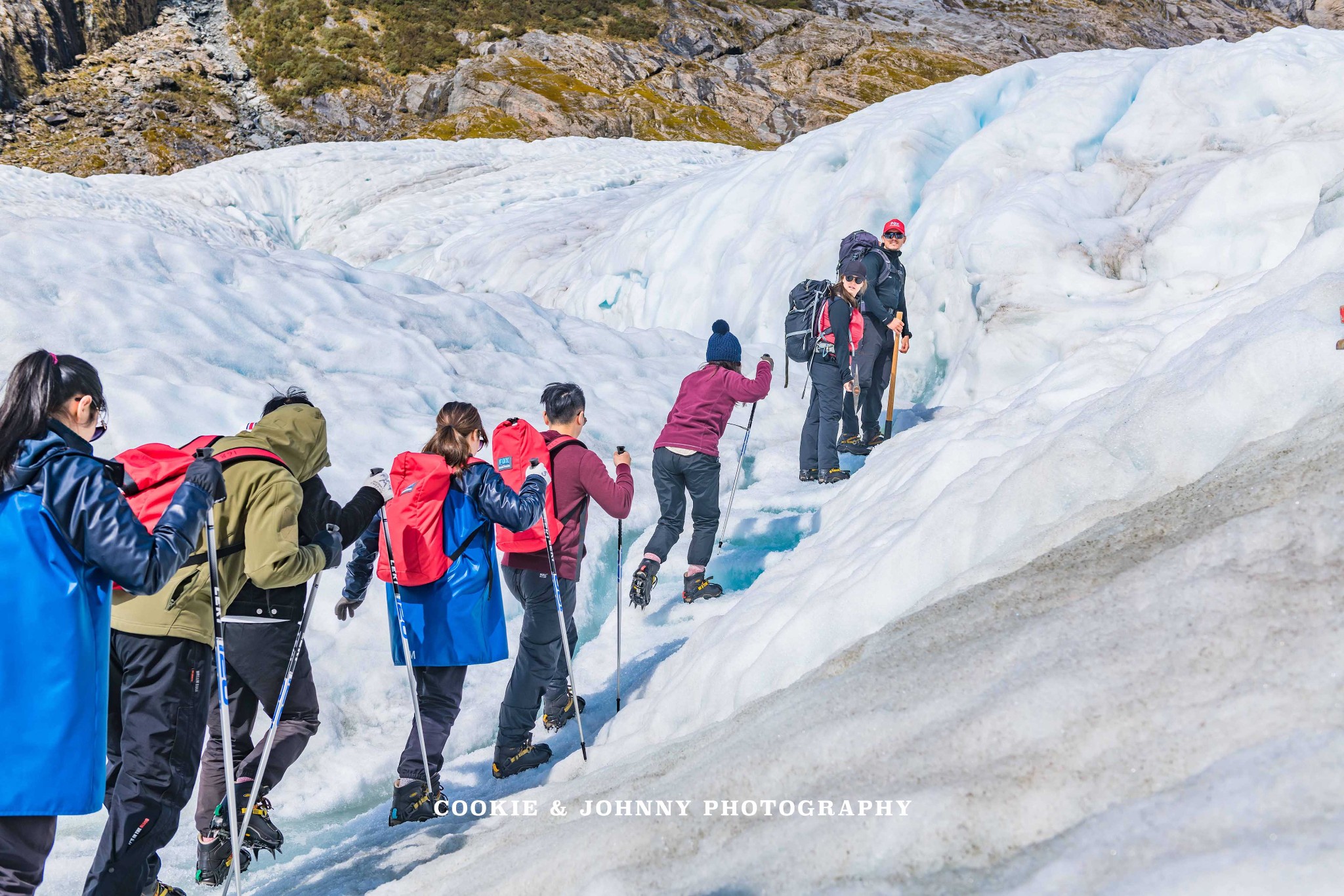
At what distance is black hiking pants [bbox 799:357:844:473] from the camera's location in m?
7.42

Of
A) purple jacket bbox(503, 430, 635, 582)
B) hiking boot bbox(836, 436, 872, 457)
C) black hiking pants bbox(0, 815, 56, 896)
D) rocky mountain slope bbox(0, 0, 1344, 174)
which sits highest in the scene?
rocky mountain slope bbox(0, 0, 1344, 174)

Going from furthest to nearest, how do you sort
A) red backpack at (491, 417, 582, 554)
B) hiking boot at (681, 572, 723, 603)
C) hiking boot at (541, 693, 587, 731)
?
hiking boot at (681, 572, 723, 603), hiking boot at (541, 693, 587, 731), red backpack at (491, 417, 582, 554)

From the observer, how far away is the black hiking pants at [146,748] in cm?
300

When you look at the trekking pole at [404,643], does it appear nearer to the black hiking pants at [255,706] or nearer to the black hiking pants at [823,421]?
the black hiking pants at [255,706]

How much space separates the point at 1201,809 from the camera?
1694mm

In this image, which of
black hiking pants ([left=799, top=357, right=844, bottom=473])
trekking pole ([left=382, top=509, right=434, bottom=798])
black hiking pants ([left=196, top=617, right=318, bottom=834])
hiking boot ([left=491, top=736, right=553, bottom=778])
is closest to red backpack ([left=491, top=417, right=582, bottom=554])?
trekking pole ([left=382, top=509, right=434, bottom=798])

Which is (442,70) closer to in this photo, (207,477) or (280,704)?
(280,704)

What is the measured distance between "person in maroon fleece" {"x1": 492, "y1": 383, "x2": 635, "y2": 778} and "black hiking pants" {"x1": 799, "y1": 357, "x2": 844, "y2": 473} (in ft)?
9.91

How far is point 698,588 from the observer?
624cm

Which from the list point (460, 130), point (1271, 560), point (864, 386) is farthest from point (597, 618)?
point (460, 130)

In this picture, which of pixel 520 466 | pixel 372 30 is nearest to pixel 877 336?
pixel 520 466

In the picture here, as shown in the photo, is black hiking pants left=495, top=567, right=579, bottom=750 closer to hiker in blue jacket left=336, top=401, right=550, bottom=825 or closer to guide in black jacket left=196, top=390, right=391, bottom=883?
hiker in blue jacket left=336, top=401, right=550, bottom=825

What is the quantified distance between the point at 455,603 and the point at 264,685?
0.82 metres

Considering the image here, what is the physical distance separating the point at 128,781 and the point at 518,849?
1.32 metres
